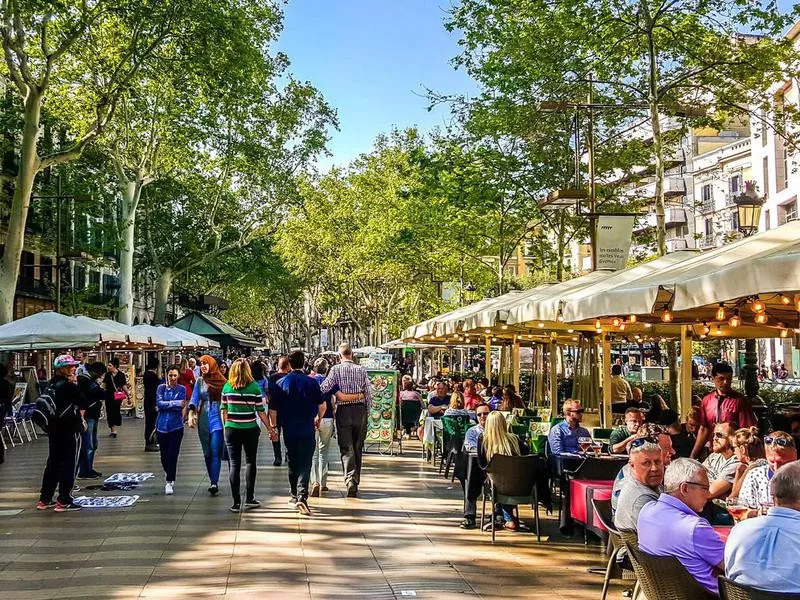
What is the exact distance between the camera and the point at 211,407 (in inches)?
487

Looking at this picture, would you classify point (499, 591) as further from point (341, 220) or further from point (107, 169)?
point (341, 220)

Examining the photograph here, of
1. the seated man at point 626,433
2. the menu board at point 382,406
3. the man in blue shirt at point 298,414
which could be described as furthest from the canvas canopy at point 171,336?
the seated man at point 626,433

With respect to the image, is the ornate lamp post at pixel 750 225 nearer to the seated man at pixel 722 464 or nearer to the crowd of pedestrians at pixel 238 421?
the crowd of pedestrians at pixel 238 421

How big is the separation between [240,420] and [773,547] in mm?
7490

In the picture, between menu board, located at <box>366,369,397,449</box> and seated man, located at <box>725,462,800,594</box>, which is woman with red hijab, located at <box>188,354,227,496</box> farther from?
seated man, located at <box>725,462,800,594</box>

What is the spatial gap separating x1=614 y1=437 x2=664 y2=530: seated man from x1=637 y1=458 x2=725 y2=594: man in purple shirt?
85 centimetres

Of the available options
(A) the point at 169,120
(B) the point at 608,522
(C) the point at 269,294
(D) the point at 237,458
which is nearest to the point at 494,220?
(A) the point at 169,120

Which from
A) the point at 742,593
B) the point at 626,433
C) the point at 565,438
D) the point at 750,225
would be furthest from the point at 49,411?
the point at 750,225

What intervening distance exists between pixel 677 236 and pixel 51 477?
6487 cm

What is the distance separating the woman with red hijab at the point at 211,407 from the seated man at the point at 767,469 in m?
7.07

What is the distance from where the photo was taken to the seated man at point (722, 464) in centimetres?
773

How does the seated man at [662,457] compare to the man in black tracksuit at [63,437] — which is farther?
the man in black tracksuit at [63,437]

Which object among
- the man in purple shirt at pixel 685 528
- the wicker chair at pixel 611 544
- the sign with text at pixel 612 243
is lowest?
the wicker chair at pixel 611 544

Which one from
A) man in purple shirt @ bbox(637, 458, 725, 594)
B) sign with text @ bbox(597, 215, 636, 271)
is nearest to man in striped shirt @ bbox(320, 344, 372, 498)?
sign with text @ bbox(597, 215, 636, 271)
